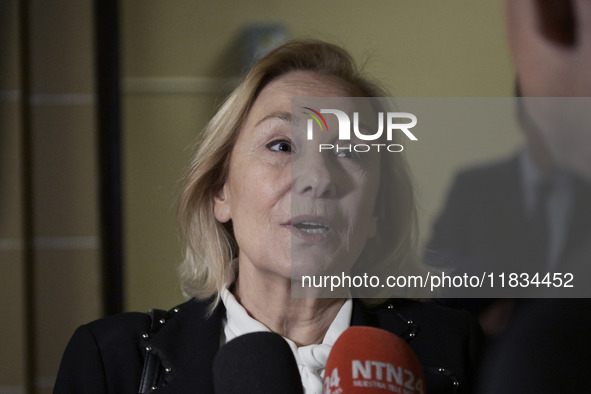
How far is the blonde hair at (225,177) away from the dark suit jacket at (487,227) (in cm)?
12

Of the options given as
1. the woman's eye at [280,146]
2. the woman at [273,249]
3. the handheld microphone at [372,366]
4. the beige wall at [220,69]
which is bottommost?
the handheld microphone at [372,366]

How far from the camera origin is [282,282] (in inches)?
38.5

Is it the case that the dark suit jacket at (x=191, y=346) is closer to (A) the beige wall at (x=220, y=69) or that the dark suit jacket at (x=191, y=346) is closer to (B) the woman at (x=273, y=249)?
(B) the woman at (x=273, y=249)

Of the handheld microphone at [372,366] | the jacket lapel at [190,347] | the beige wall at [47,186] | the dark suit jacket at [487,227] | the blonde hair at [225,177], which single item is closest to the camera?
the handheld microphone at [372,366]

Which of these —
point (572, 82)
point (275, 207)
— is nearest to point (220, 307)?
point (275, 207)

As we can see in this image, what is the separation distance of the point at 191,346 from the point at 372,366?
0.40 meters

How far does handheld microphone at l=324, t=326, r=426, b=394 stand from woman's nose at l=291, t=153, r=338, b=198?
0.28 metres

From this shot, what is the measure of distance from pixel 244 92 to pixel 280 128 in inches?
3.8

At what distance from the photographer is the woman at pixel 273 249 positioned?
3.05 ft

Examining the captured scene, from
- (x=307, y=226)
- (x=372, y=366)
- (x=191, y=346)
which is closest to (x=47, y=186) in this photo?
(x=191, y=346)

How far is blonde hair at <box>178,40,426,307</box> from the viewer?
1.02 m

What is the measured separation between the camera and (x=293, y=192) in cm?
93

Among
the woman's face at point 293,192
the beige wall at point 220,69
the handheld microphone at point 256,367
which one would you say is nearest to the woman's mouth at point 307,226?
the woman's face at point 293,192

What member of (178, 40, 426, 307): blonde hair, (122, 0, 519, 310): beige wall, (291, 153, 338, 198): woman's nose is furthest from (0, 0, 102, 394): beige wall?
(291, 153, 338, 198): woman's nose
